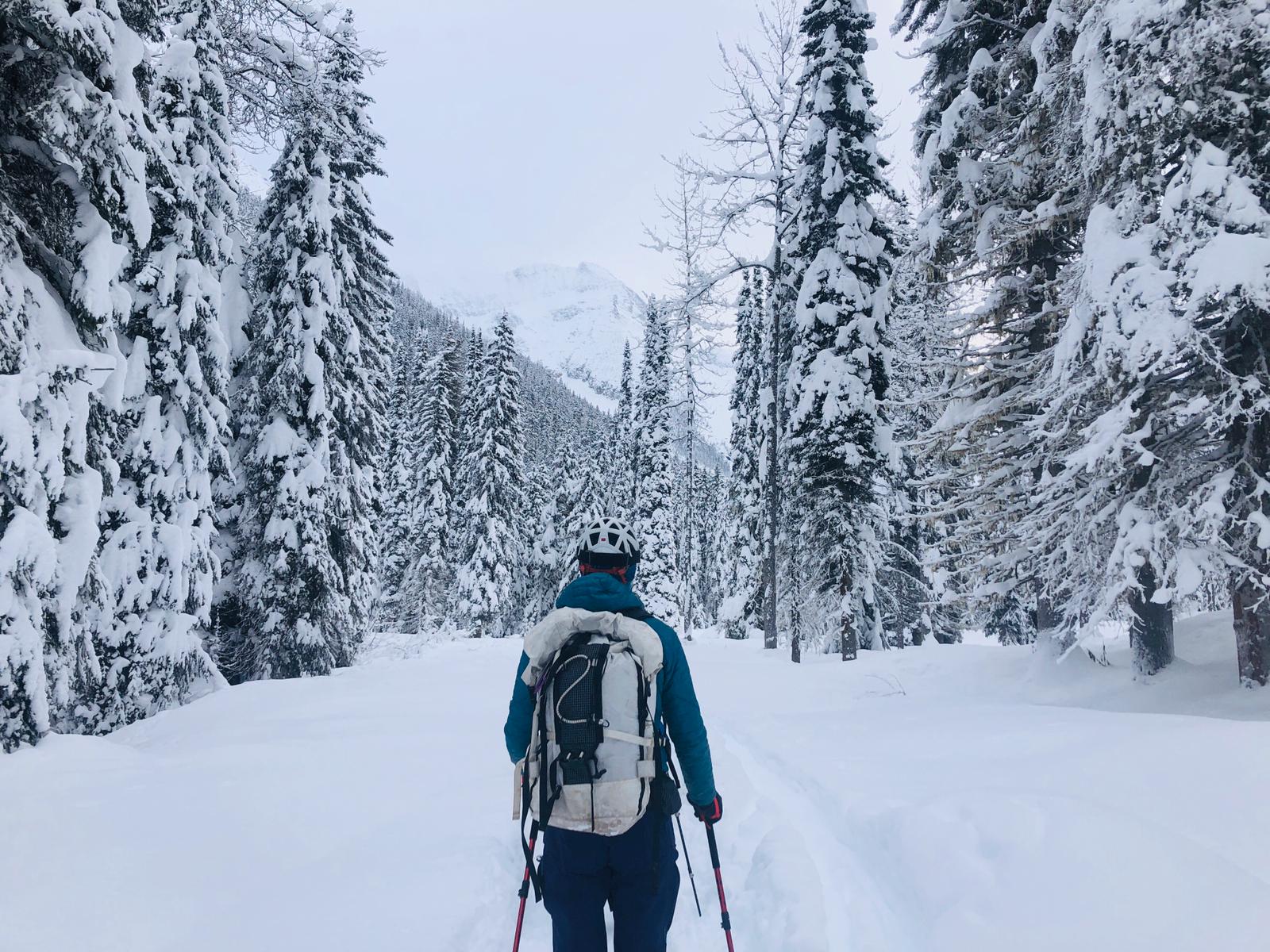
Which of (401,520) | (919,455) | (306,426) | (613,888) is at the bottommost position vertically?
(613,888)

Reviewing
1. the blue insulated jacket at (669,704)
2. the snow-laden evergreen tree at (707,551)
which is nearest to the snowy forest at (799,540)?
the blue insulated jacket at (669,704)

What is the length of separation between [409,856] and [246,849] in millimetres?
1212

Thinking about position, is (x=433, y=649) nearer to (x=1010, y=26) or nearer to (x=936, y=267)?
(x=936, y=267)

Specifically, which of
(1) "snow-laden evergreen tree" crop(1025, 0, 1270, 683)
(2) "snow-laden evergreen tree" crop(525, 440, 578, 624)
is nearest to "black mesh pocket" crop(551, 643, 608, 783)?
(1) "snow-laden evergreen tree" crop(1025, 0, 1270, 683)

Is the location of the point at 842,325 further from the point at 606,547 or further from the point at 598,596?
the point at 598,596

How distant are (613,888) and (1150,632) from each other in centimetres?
855

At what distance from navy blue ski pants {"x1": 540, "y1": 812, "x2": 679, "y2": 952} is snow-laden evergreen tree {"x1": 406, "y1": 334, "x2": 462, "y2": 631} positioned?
3602cm

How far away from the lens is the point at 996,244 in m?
10.4

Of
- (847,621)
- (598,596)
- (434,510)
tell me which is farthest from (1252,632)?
(434,510)

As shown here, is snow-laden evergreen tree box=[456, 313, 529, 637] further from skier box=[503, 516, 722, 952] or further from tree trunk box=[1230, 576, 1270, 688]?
skier box=[503, 516, 722, 952]

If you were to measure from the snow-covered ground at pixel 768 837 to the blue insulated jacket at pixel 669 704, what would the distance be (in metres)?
1.72

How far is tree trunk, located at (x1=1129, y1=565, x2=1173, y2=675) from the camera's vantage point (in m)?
8.27

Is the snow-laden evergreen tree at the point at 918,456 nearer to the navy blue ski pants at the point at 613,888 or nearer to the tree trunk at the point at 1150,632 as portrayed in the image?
the tree trunk at the point at 1150,632

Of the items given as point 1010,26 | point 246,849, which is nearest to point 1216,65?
point 1010,26
